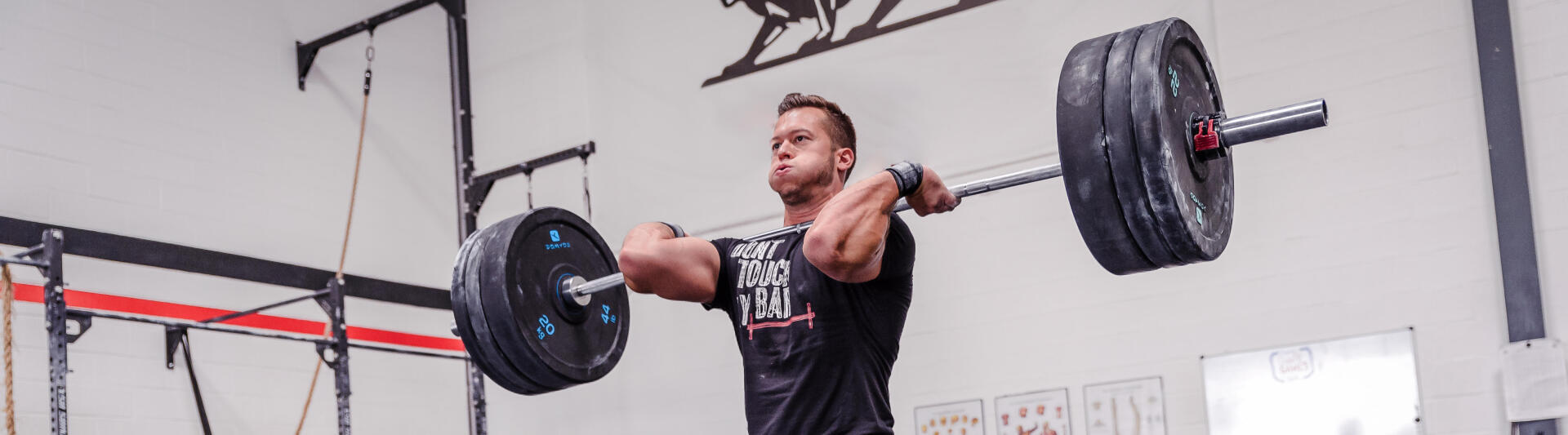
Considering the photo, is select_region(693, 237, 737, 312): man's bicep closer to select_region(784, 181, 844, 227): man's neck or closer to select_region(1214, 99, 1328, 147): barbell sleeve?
select_region(784, 181, 844, 227): man's neck

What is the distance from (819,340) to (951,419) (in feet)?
7.44

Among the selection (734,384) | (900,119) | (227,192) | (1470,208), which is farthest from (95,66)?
(1470,208)

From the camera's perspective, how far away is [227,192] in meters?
4.81

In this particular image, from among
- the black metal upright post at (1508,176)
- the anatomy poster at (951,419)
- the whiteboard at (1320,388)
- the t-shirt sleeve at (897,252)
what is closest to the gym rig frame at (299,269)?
the anatomy poster at (951,419)

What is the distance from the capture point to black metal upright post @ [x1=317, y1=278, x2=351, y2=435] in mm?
4250

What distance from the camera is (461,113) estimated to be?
595 cm

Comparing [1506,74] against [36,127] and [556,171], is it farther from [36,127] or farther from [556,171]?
[36,127]

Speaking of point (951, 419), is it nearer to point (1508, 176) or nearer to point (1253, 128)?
point (1508, 176)

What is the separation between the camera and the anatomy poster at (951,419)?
14.1 feet

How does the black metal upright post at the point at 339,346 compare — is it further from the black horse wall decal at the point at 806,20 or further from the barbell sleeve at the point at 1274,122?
the barbell sleeve at the point at 1274,122

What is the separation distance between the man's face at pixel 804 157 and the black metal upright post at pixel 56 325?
2.30m

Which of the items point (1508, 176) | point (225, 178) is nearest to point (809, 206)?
point (1508, 176)

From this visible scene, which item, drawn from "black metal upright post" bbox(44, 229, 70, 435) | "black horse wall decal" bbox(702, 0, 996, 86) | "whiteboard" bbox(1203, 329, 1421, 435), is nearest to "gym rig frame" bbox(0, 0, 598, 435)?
"black metal upright post" bbox(44, 229, 70, 435)

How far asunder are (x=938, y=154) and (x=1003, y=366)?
33.5 inches
